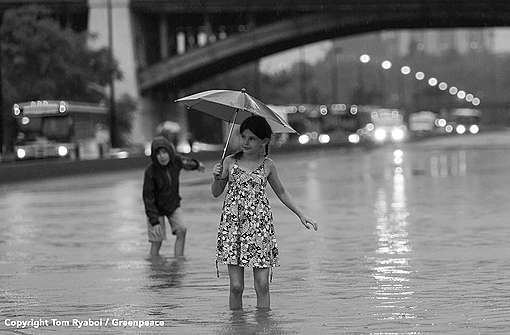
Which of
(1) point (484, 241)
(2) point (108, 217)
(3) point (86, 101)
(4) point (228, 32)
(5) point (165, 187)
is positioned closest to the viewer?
(5) point (165, 187)

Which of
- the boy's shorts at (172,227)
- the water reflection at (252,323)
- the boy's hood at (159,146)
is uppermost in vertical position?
the boy's hood at (159,146)

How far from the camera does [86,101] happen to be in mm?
75250

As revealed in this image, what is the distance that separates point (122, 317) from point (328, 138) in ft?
343

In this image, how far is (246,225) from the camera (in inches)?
426

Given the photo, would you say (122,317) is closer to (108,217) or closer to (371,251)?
(371,251)

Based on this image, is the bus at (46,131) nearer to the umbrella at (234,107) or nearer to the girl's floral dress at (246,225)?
the umbrella at (234,107)

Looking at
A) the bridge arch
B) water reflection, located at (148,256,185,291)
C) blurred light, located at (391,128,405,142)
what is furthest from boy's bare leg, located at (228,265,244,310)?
blurred light, located at (391,128,405,142)

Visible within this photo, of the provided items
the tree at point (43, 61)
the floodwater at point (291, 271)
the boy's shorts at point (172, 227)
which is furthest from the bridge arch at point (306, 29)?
the boy's shorts at point (172, 227)

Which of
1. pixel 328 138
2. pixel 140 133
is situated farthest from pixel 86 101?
pixel 328 138

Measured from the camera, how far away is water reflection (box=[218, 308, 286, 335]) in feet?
33.4

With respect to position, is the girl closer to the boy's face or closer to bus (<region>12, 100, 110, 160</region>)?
the boy's face

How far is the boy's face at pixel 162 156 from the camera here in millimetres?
15859

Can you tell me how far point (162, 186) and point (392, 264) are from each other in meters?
2.52

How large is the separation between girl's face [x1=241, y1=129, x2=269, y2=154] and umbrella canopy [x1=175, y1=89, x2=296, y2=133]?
0.15 m
